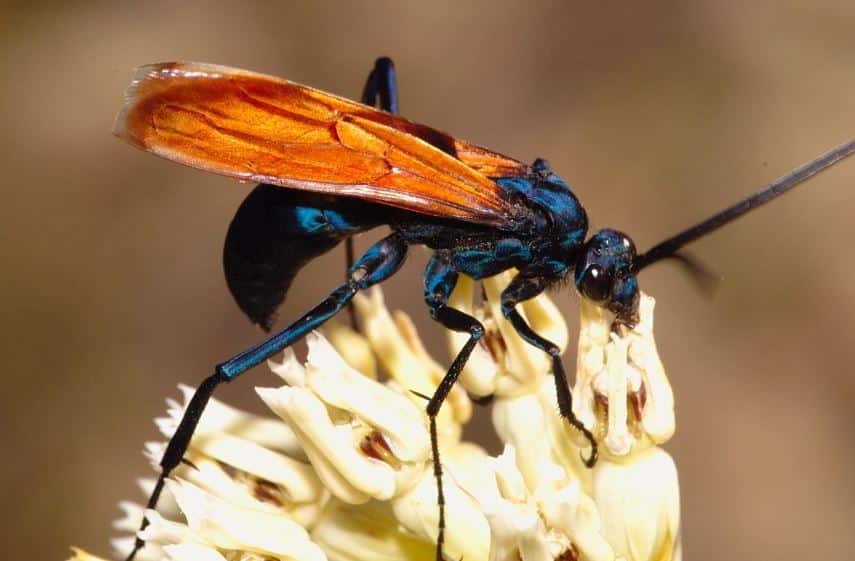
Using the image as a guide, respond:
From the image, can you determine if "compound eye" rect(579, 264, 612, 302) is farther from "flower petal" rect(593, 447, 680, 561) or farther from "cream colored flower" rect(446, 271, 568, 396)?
"flower petal" rect(593, 447, 680, 561)

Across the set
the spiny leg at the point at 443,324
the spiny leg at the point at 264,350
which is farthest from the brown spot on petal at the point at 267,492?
the spiny leg at the point at 443,324

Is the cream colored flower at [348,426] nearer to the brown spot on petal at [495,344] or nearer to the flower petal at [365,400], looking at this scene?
the flower petal at [365,400]

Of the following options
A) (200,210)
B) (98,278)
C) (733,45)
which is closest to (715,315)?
(733,45)

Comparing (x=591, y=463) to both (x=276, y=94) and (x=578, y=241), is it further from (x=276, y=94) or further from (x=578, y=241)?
(x=276, y=94)

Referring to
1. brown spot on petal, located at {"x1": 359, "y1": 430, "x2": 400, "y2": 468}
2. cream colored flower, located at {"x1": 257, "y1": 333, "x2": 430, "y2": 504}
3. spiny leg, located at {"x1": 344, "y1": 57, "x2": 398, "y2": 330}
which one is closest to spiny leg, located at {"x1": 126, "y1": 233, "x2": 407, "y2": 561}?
cream colored flower, located at {"x1": 257, "y1": 333, "x2": 430, "y2": 504}

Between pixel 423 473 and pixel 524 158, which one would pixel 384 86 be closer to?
pixel 423 473

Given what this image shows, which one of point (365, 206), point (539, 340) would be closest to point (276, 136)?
point (365, 206)
